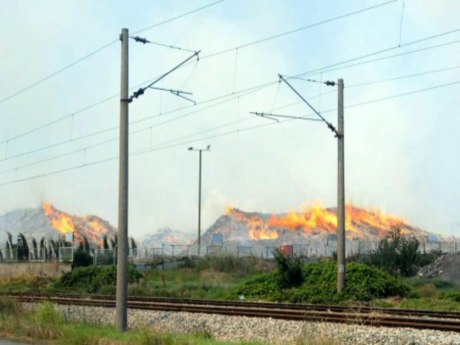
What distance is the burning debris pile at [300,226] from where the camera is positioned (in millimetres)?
161438

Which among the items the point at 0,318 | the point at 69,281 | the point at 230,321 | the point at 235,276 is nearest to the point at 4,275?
the point at 69,281

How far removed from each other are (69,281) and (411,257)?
2807 cm

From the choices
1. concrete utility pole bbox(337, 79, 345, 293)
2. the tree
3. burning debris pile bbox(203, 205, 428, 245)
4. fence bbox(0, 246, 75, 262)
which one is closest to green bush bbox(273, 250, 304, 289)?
concrete utility pole bbox(337, 79, 345, 293)

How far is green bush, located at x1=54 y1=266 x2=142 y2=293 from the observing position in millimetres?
54438

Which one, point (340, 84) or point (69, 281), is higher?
point (340, 84)

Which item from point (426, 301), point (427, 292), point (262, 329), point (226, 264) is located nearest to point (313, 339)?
point (262, 329)

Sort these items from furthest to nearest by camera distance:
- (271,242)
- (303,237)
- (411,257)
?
(303,237)
(271,242)
(411,257)

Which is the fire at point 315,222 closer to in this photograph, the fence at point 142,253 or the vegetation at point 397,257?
the fence at point 142,253

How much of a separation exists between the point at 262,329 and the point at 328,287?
53.7ft

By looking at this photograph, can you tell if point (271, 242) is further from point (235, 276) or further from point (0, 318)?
point (0, 318)

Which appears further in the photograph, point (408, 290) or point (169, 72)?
point (408, 290)

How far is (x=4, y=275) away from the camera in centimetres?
7644

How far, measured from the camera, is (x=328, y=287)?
38.5 meters

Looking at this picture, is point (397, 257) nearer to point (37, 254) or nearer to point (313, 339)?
point (313, 339)
